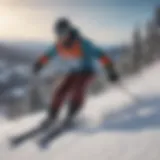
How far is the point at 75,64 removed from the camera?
3.21ft

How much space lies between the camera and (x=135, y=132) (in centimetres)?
96

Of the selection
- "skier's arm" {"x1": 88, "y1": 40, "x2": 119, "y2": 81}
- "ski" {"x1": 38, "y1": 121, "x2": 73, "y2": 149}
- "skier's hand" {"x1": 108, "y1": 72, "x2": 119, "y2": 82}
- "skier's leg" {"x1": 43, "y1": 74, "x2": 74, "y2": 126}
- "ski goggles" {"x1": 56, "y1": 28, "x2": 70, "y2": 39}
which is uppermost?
"ski goggles" {"x1": 56, "y1": 28, "x2": 70, "y2": 39}

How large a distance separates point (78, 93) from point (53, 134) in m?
0.13

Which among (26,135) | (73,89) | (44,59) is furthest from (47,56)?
(26,135)

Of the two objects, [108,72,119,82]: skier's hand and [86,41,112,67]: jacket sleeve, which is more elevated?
[86,41,112,67]: jacket sleeve

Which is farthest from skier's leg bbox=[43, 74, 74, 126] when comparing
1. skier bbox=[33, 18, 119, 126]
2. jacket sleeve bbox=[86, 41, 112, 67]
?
jacket sleeve bbox=[86, 41, 112, 67]

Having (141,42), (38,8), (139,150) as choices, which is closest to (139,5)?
(141,42)

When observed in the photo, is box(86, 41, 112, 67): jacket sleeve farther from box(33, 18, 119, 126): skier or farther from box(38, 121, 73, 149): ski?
box(38, 121, 73, 149): ski

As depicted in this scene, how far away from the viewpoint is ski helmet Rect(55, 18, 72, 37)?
978 mm

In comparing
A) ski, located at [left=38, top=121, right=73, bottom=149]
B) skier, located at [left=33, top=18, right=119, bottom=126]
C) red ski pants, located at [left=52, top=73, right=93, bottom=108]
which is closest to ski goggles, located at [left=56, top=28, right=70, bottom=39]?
skier, located at [left=33, top=18, right=119, bottom=126]

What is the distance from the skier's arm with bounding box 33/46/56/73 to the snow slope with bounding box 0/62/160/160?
0.43ft

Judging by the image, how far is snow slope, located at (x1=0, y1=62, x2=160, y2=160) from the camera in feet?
3.14

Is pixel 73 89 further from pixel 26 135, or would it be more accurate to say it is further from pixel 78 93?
pixel 26 135

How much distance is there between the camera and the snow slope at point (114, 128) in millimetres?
957
